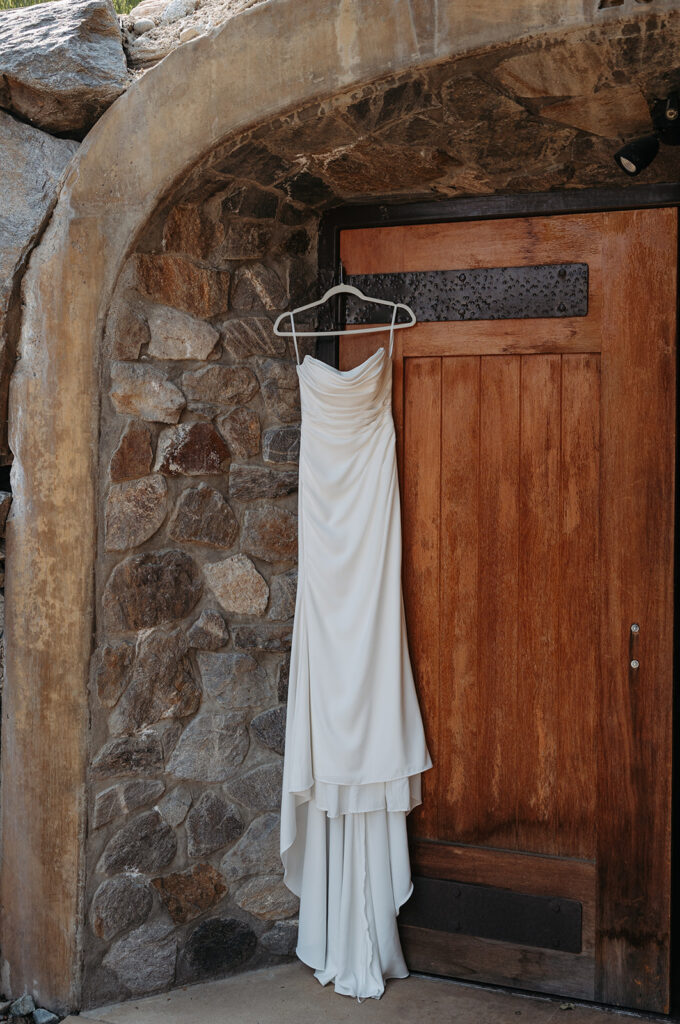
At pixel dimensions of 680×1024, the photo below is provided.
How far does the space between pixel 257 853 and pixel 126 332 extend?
163cm

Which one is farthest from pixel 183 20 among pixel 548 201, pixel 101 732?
pixel 101 732

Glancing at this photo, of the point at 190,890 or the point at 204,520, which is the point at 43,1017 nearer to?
the point at 190,890

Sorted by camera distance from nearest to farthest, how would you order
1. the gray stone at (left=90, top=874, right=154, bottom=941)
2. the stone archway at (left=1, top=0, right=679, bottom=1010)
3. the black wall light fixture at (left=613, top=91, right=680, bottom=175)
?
1. the black wall light fixture at (left=613, top=91, right=680, bottom=175)
2. the stone archway at (left=1, top=0, right=679, bottom=1010)
3. the gray stone at (left=90, top=874, right=154, bottom=941)

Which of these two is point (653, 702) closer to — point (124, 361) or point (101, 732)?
point (101, 732)

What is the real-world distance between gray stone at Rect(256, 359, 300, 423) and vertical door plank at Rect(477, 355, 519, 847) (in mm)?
595

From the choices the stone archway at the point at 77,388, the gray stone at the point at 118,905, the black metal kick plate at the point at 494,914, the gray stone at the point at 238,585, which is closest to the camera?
the stone archway at the point at 77,388

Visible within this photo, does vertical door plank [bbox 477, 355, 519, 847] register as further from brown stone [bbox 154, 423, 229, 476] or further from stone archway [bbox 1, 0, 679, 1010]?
brown stone [bbox 154, 423, 229, 476]

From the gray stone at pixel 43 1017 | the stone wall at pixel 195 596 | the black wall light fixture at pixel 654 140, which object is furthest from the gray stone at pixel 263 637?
the black wall light fixture at pixel 654 140

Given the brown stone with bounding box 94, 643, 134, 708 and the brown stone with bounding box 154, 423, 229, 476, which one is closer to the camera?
the brown stone with bounding box 94, 643, 134, 708

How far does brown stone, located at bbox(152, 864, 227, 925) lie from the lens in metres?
2.83

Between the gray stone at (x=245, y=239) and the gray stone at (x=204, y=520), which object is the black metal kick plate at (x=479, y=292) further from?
the gray stone at (x=204, y=520)

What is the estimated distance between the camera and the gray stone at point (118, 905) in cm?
271

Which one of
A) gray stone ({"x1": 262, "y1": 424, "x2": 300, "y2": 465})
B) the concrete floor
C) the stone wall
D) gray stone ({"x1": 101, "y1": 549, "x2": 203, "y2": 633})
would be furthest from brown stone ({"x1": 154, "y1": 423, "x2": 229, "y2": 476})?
the concrete floor

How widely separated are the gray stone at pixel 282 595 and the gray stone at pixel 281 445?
0.35 m
